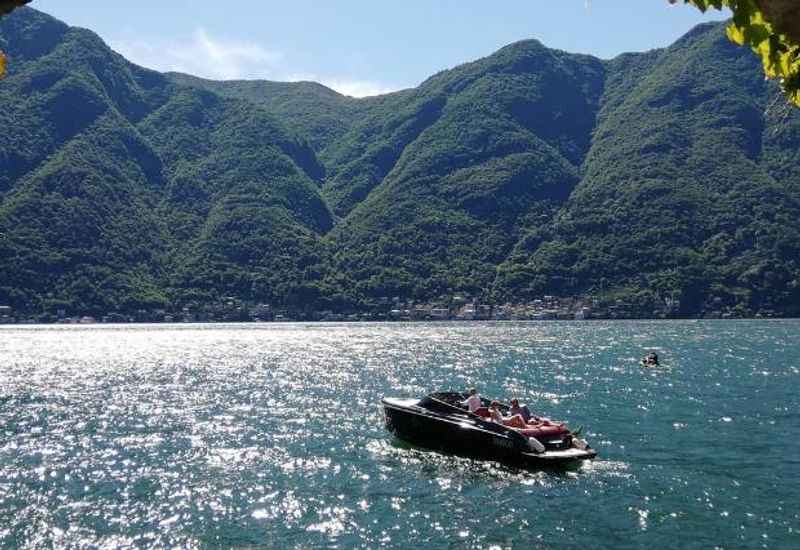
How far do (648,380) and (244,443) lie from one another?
3508 cm

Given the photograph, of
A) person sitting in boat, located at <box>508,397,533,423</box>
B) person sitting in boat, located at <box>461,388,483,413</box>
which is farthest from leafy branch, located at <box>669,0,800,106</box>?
person sitting in boat, located at <box>461,388,483,413</box>

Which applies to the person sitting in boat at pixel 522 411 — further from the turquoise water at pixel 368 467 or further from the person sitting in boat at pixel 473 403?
the turquoise water at pixel 368 467

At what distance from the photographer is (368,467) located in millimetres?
27516

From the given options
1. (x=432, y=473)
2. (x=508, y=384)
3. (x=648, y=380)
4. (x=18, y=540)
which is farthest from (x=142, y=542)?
(x=648, y=380)

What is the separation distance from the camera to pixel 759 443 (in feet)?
100

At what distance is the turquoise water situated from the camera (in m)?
19.4

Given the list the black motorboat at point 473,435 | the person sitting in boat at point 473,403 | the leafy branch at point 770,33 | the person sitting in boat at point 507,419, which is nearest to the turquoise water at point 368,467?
the black motorboat at point 473,435

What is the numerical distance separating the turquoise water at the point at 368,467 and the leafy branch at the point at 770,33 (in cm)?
1536

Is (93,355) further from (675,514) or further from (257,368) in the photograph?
(675,514)

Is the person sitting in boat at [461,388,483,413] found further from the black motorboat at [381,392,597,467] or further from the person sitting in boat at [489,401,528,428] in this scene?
the person sitting in boat at [489,401,528,428]

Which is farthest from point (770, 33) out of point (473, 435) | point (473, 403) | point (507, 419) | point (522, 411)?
point (473, 403)

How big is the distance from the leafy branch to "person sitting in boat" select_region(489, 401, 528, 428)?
81.6 feet

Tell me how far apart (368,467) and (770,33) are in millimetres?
24820

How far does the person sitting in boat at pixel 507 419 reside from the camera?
28.9 m
